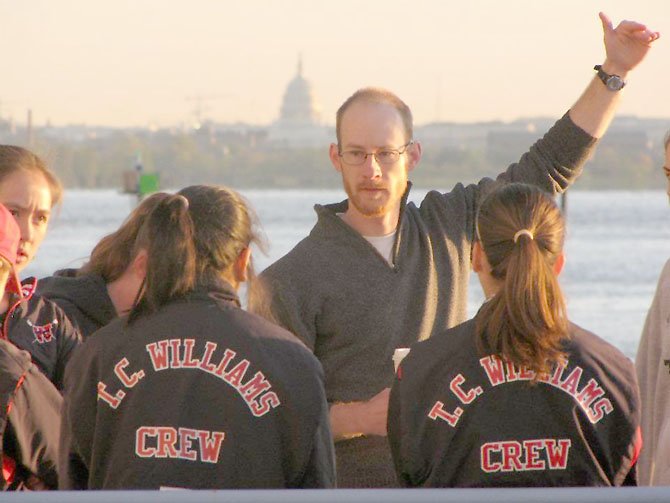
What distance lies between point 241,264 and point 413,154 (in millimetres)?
1342

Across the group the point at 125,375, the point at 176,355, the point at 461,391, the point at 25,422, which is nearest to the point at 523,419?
the point at 461,391

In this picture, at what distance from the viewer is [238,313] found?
2.81 metres

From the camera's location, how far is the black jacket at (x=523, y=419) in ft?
9.21

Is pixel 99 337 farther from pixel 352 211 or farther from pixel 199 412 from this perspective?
pixel 352 211

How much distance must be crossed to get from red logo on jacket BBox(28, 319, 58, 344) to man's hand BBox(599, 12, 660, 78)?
6.36 ft

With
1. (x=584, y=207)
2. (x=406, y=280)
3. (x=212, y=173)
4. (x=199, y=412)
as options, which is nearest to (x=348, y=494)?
(x=199, y=412)

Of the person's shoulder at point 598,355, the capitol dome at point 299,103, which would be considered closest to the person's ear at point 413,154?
the person's shoulder at point 598,355

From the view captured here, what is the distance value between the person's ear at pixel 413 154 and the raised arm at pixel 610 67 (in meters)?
0.51

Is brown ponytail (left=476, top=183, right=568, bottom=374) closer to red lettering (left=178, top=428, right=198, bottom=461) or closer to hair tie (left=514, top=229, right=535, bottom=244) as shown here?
hair tie (left=514, top=229, right=535, bottom=244)

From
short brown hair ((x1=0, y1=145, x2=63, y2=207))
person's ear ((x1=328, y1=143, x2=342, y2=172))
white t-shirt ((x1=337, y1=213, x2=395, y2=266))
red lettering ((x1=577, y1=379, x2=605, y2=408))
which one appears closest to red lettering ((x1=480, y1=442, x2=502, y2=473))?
red lettering ((x1=577, y1=379, x2=605, y2=408))

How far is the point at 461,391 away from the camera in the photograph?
2828 millimetres

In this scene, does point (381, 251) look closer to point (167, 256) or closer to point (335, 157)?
point (335, 157)

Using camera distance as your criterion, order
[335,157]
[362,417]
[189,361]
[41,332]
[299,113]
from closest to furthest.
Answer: [189,361], [41,332], [362,417], [335,157], [299,113]

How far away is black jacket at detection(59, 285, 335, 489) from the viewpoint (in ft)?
9.00
